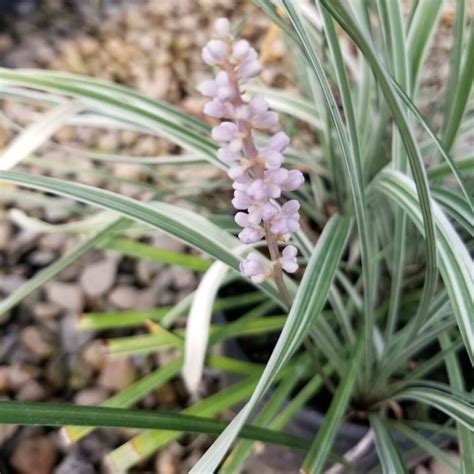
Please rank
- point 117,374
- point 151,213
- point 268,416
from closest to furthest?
point 151,213 < point 268,416 < point 117,374

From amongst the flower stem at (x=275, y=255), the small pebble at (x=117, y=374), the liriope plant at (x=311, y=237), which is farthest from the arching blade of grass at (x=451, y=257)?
the small pebble at (x=117, y=374)

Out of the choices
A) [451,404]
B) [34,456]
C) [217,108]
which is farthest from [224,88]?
[34,456]

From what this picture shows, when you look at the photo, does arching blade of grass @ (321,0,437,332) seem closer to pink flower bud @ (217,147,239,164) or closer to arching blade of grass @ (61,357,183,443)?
pink flower bud @ (217,147,239,164)

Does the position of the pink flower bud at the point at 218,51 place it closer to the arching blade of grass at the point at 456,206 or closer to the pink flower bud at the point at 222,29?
the pink flower bud at the point at 222,29

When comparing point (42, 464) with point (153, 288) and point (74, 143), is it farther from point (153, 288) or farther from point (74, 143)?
point (74, 143)

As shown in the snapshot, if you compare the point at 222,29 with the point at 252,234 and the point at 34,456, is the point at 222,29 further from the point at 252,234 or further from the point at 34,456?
the point at 34,456

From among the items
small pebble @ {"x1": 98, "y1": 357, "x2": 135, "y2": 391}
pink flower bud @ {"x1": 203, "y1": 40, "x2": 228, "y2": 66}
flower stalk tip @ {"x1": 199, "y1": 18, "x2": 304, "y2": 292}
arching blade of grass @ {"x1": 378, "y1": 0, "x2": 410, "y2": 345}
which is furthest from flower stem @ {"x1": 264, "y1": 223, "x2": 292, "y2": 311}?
small pebble @ {"x1": 98, "y1": 357, "x2": 135, "y2": 391}

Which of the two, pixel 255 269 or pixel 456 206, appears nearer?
pixel 255 269
